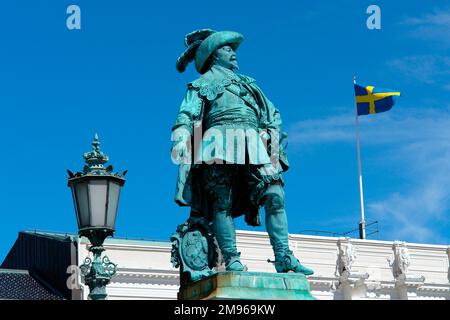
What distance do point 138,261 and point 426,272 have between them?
1203cm

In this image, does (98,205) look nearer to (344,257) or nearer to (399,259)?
(344,257)

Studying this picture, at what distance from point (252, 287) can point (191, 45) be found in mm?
2698

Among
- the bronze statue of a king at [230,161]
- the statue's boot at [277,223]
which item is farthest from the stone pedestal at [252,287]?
the statue's boot at [277,223]

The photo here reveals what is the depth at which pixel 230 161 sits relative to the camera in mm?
9352

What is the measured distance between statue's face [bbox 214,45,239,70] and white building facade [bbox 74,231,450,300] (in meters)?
24.9

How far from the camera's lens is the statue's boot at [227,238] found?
9234mm

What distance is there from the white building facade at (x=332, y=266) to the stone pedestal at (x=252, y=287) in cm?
2580

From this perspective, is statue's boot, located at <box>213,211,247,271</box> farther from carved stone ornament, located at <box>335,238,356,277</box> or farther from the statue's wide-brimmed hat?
carved stone ornament, located at <box>335,238,356,277</box>

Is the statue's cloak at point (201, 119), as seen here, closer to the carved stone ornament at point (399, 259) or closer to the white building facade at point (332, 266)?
the white building facade at point (332, 266)

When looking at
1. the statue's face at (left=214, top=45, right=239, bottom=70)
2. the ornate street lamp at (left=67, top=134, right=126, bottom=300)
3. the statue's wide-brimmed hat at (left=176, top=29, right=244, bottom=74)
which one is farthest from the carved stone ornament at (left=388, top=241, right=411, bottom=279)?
the statue's face at (left=214, top=45, right=239, bottom=70)

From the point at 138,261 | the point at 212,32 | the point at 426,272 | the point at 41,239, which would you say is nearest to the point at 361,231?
the point at 426,272

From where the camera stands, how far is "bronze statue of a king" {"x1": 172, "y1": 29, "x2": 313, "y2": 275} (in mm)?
9352

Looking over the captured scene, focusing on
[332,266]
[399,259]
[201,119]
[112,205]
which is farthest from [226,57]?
[399,259]
